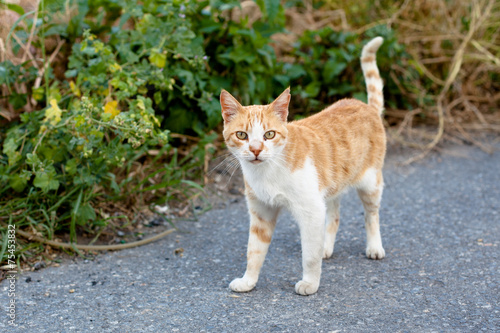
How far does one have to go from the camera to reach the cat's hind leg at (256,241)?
9.81 ft

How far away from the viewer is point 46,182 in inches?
135

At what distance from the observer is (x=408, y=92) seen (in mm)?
6375

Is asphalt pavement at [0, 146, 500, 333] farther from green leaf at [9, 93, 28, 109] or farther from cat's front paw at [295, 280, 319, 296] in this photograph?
green leaf at [9, 93, 28, 109]

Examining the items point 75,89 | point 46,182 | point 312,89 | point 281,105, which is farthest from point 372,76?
point 46,182

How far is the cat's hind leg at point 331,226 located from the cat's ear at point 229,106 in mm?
992

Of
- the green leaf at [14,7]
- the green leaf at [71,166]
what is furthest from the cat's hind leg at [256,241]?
the green leaf at [14,7]

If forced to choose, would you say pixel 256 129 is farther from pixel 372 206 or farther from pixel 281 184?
pixel 372 206

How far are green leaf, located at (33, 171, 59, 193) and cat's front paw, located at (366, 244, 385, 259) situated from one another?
2.07m

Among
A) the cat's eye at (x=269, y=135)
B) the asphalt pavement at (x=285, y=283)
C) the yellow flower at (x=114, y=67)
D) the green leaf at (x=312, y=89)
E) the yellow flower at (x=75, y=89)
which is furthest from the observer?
the green leaf at (x=312, y=89)

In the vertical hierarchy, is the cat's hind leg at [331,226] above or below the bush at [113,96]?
below

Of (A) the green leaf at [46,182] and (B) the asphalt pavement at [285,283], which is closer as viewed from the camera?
(B) the asphalt pavement at [285,283]

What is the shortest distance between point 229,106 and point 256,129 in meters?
0.23

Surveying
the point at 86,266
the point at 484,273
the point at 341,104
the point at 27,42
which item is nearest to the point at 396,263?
the point at 484,273

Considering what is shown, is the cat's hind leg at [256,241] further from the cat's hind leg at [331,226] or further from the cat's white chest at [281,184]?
the cat's hind leg at [331,226]
